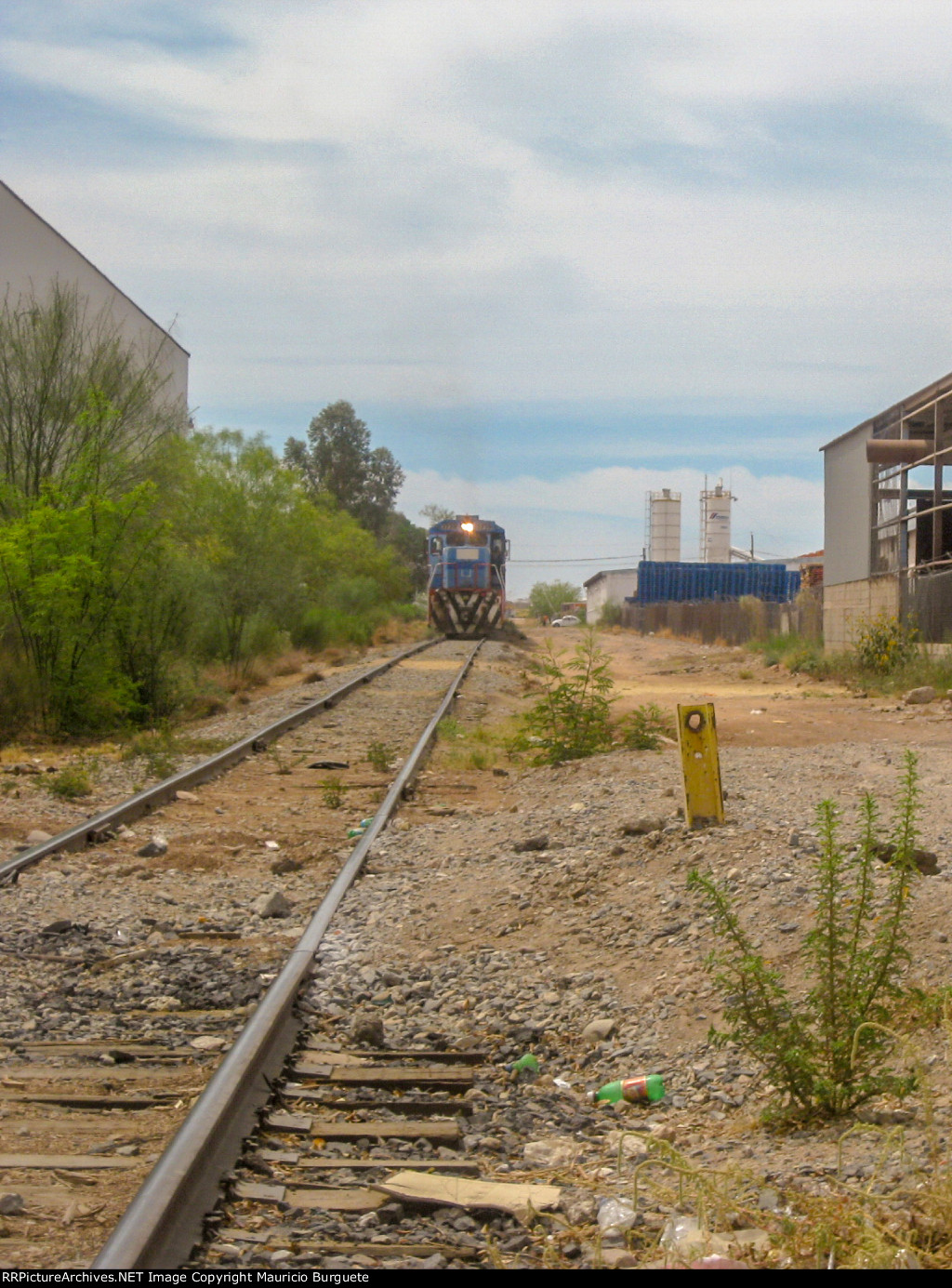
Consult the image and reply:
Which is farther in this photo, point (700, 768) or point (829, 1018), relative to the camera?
point (700, 768)

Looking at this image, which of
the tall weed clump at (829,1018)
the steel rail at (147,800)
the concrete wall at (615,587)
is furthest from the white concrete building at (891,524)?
the concrete wall at (615,587)

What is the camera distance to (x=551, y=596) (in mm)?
108812

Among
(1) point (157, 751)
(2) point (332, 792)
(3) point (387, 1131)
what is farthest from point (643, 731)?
(3) point (387, 1131)

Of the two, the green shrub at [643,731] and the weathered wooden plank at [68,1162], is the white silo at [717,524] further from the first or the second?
the weathered wooden plank at [68,1162]

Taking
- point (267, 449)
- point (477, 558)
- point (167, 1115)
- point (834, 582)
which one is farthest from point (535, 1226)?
point (477, 558)

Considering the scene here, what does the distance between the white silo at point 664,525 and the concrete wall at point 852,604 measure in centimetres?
6228

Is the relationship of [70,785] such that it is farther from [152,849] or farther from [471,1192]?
[471,1192]

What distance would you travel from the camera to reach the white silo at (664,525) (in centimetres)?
9125

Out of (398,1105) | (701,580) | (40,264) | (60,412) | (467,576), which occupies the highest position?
(40,264)

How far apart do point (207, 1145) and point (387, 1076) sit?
3.43ft

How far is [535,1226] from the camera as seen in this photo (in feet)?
10.9

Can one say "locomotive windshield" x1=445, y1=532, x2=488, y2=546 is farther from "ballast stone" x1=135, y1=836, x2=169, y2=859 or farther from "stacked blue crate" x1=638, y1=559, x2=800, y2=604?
"ballast stone" x1=135, y1=836, x2=169, y2=859

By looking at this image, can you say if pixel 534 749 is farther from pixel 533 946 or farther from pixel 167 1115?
pixel 167 1115

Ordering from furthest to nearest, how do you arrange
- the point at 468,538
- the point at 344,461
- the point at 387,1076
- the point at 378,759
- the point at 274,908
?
the point at 344,461 → the point at 468,538 → the point at 378,759 → the point at 274,908 → the point at 387,1076
